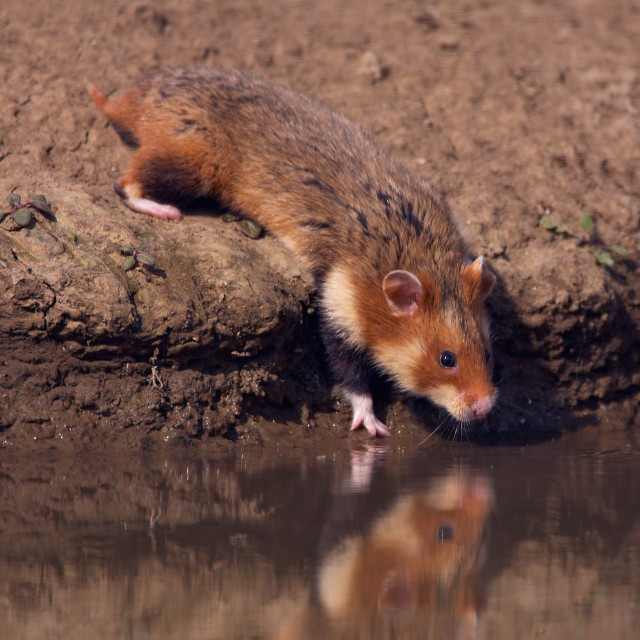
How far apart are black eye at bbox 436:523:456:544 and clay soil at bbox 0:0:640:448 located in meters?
2.16

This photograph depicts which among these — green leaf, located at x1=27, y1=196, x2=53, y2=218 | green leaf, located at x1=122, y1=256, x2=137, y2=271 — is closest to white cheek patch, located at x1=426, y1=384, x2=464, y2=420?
green leaf, located at x1=122, y1=256, x2=137, y2=271

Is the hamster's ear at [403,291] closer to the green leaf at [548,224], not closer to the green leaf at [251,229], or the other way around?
the green leaf at [251,229]

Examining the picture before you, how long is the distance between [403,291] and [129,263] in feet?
6.00

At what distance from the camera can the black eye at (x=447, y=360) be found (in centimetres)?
595

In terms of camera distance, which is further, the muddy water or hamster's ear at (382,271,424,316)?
hamster's ear at (382,271,424,316)

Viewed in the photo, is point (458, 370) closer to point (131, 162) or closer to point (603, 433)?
point (603, 433)

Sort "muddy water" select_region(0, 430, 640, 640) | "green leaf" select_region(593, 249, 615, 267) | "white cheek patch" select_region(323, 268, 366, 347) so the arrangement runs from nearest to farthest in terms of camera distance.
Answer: "muddy water" select_region(0, 430, 640, 640) → "white cheek patch" select_region(323, 268, 366, 347) → "green leaf" select_region(593, 249, 615, 267)

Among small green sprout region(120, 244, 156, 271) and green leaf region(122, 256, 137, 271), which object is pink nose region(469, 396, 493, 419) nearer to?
small green sprout region(120, 244, 156, 271)

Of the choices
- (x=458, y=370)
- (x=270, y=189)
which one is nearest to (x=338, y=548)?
(x=458, y=370)

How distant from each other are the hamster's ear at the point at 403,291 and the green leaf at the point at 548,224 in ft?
6.46

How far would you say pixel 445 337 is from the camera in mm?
5965

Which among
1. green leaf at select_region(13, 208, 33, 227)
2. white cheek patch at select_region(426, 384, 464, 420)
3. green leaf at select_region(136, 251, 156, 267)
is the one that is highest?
green leaf at select_region(13, 208, 33, 227)

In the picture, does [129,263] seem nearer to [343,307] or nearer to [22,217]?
[22,217]

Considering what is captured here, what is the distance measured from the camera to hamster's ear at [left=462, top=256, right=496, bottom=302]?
6047 millimetres
